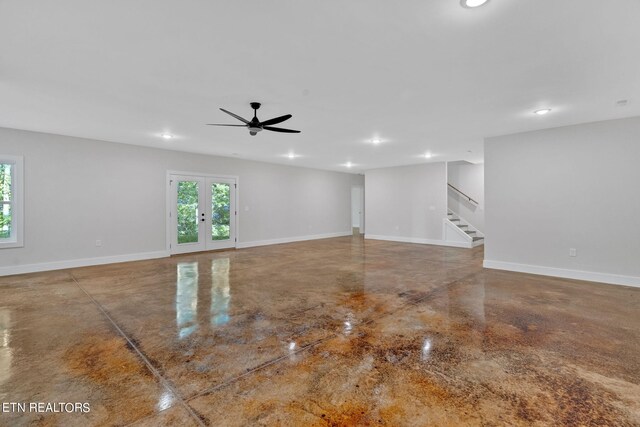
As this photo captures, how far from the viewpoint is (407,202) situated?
1003 centimetres

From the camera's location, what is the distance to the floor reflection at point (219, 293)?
3.38 meters

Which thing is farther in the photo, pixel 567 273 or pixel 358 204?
pixel 358 204

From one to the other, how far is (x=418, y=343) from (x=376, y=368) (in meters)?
0.62

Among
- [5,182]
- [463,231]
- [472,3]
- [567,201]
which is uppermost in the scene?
[472,3]

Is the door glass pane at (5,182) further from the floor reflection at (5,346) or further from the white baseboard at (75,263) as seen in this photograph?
the floor reflection at (5,346)

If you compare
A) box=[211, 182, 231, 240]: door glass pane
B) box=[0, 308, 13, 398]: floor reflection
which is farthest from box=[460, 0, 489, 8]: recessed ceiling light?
box=[211, 182, 231, 240]: door glass pane

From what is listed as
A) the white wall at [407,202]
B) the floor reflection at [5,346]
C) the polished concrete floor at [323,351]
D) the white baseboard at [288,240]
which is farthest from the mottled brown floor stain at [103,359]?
the white wall at [407,202]

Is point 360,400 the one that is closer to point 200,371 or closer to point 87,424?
point 200,371

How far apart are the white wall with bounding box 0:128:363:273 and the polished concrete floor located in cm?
121

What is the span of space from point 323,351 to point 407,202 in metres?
8.20

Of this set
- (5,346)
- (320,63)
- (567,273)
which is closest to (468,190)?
(567,273)

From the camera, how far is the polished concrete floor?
183 centimetres

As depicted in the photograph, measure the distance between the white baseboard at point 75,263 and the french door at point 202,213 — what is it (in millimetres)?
599

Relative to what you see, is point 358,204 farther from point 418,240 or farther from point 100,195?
point 100,195
